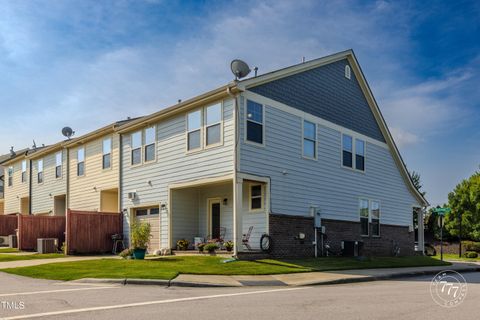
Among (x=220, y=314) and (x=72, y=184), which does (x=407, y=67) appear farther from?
(x=72, y=184)

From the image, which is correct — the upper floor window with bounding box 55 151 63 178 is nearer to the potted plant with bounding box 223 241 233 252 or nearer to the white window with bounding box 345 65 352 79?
the potted plant with bounding box 223 241 233 252

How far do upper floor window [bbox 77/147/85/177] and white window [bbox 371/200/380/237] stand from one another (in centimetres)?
1522

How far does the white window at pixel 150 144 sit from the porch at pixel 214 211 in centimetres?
223

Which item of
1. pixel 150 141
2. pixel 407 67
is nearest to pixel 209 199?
pixel 150 141

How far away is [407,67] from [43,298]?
17199 millimetres

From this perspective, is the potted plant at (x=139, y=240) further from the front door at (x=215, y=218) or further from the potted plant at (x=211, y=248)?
the front door at (x=215, y=218)

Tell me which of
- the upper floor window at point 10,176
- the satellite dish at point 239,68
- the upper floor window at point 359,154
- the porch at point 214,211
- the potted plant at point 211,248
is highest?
the satellite dish at point 239,68

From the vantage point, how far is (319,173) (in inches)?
835

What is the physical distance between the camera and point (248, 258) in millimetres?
17047

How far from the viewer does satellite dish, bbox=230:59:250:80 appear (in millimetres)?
18125

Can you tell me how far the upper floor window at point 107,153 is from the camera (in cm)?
2496

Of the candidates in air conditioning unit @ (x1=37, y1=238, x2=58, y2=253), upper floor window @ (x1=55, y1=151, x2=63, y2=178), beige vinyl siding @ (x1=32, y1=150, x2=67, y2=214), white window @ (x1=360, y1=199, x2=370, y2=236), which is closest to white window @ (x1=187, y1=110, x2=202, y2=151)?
air conditioning unit @ (x1=37, y1=238, x2=58, y2=253)

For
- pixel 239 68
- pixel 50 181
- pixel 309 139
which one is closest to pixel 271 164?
pixel 309 139

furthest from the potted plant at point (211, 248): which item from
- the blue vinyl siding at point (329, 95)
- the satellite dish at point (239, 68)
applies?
the satellite dish at point (239, 68)
